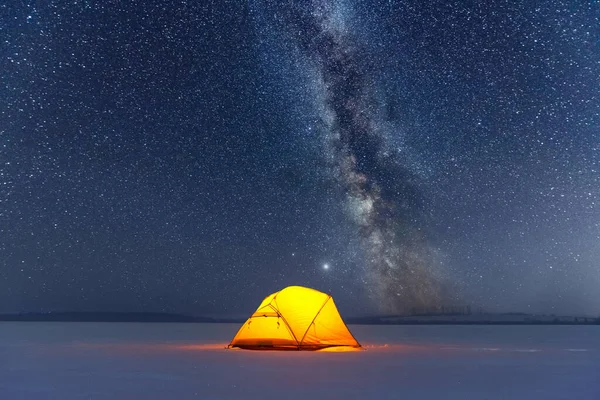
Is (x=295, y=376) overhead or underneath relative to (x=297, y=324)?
underneath

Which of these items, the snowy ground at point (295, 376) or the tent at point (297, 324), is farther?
the tent at point (297, 324)

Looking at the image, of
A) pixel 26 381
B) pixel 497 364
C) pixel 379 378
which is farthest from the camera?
pixel 497 364

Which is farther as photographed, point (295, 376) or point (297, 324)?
point (297, 324)

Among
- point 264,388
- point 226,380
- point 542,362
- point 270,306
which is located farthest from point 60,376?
point 542,362

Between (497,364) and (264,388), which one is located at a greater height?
(497,364)

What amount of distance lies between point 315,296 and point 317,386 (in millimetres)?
11174

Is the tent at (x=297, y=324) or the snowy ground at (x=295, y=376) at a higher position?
the tent at (x=297, y=324)

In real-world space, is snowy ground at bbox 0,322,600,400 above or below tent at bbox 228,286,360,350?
below

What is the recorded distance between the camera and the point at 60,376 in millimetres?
13836

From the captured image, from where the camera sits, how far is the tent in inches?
895

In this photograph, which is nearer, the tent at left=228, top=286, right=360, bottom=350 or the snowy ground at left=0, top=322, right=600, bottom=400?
the snowy ground at left=0, top=322, right=600, bottom=400

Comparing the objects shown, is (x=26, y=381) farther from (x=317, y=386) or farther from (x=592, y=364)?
(x=592, y=364)

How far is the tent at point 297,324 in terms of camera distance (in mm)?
22734

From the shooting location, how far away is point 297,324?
22766mm
